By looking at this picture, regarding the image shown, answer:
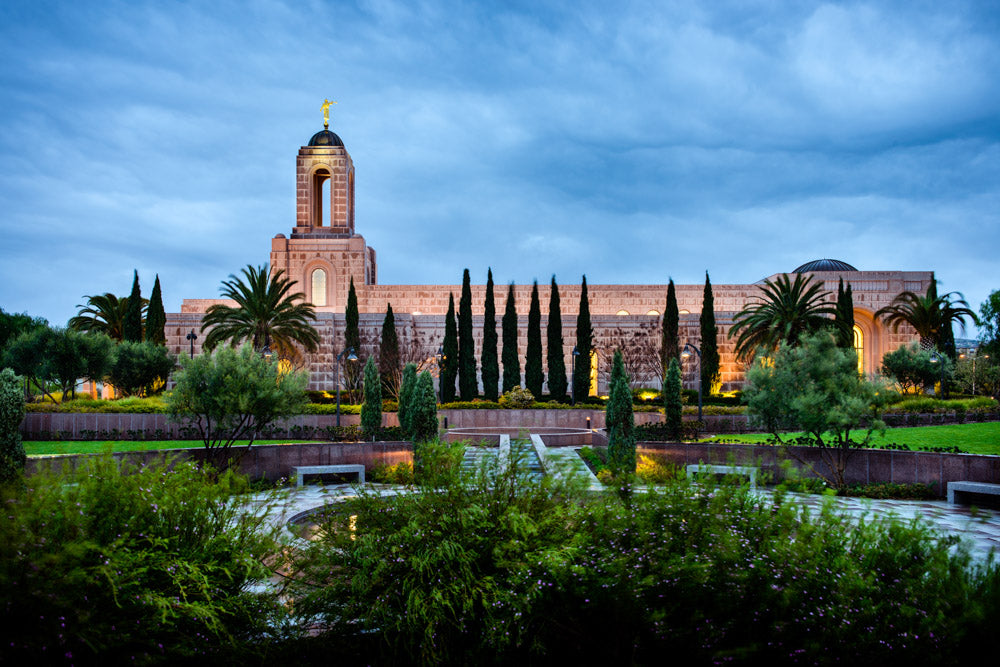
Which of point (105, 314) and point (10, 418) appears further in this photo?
point (105, 314)

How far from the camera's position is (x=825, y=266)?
3822cm

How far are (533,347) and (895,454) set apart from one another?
67.9ft

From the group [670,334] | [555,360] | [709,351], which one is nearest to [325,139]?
[555,360]

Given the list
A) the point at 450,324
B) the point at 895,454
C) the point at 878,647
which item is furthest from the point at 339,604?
the point at 450,324

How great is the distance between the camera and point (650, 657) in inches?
160

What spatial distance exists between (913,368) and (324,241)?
2965 centimetres

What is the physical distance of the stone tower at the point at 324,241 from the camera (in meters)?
37.4

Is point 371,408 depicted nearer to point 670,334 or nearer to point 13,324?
point 670,334

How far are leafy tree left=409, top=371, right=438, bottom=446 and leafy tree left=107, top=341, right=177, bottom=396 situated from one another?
55.5 feet

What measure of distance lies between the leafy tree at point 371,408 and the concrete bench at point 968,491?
12.5 m

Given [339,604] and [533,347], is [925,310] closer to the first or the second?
[533,347]

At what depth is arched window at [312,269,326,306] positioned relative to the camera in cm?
3775

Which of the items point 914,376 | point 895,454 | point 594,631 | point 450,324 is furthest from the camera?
point 450,324

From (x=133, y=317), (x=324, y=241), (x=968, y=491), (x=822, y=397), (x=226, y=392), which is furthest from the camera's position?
(x=324, y=241)
